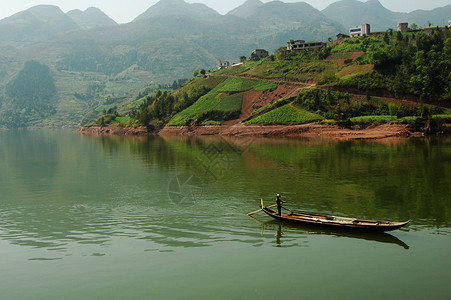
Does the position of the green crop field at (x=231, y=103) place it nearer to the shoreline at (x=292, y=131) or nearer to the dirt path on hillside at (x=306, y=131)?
the shoreline at (x=292, y=131)

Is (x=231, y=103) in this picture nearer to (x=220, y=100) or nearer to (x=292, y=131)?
(x=220, y=100)

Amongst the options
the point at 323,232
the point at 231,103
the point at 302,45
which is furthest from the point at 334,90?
the point at 323,232

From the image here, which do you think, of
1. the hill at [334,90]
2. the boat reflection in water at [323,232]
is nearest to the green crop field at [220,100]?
the hill at [334,90]

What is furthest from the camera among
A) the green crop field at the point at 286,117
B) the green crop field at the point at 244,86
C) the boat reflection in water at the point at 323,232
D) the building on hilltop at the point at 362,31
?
the building on hilltop at the point at 362,31

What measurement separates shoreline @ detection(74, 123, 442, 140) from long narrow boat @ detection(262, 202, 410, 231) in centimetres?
6477

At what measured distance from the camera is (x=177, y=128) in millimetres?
134375

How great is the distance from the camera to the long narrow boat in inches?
936

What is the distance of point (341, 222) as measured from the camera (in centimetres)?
2491

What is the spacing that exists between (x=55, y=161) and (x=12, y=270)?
5275 cm

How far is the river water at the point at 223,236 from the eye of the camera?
18.9 metres

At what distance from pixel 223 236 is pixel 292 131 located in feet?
264

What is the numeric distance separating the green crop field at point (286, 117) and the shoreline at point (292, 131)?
1905mm

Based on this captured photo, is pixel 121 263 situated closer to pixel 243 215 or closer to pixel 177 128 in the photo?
pixel 243 215

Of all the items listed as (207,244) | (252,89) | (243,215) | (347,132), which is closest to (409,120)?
(347,132)
